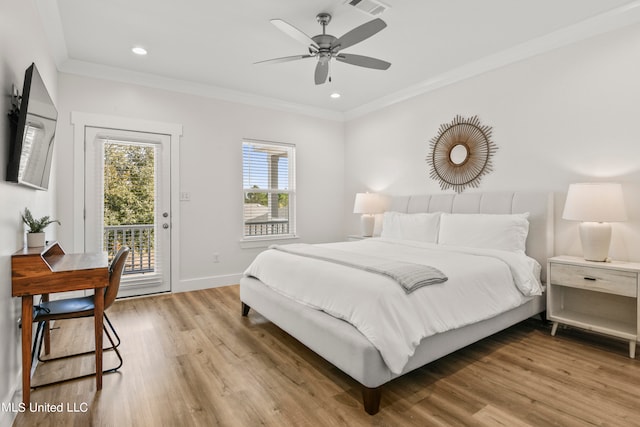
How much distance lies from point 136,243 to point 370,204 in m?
3.26

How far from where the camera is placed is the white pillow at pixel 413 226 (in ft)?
12.6

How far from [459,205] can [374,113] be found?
214 centimetres

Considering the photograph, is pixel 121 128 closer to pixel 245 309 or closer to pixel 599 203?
pixel 245 309

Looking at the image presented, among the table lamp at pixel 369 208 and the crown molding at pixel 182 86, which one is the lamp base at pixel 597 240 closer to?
the table lamp at pixel 369 208

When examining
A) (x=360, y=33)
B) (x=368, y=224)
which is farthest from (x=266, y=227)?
(x=360, y=33)

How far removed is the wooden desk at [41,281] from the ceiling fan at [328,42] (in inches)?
80.3

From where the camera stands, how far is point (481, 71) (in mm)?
3787

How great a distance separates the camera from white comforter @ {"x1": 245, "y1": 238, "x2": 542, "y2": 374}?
74.9 inches

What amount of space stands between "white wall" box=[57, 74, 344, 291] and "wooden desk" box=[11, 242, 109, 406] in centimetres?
212

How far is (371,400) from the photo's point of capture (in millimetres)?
1830

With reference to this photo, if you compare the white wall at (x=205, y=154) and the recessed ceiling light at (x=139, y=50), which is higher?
the recessed ceiling light at (x=139, y=50)

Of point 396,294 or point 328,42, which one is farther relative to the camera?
point 328,42

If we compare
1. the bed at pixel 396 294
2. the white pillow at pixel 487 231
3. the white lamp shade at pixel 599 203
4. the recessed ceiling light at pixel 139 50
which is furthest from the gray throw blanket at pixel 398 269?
the recessed ceiling light at pixel 139 50

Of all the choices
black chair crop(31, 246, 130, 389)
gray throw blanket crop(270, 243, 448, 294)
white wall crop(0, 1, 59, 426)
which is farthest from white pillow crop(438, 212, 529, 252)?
white wall crop(0, 1, 59, 426)
